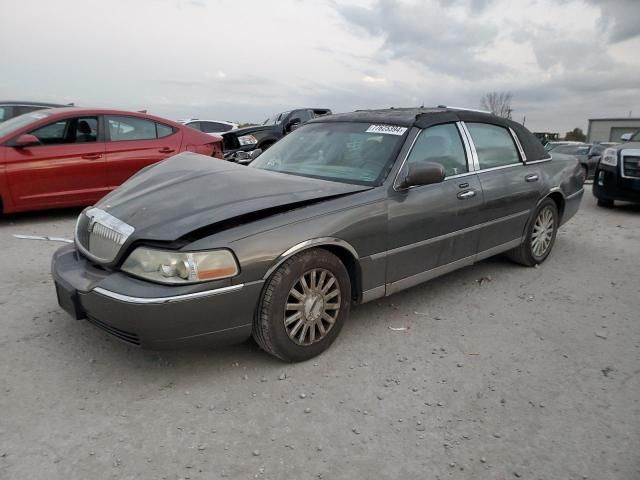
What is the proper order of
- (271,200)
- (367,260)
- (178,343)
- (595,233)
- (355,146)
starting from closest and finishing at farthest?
(178,343)
(271,200)
(367,260)
(355,146)
(595,233)

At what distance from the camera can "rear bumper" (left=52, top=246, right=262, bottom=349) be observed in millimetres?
2447

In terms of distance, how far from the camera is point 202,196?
2.92 m

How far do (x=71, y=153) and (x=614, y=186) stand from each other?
8.35 m

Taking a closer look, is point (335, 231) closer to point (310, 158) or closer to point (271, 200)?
point (271, 200)

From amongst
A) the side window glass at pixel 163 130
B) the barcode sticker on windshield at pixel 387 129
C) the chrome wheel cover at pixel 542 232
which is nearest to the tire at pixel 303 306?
the barcode sticker on windshield at pixel 387 129

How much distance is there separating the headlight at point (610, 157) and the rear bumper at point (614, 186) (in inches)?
3.9

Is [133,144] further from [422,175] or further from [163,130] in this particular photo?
[422,175]

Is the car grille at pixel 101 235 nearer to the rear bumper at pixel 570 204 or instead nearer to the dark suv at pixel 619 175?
the rear bumper at pixel 570 204

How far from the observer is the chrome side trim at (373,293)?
3.25 m

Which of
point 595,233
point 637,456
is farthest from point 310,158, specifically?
point 595,233

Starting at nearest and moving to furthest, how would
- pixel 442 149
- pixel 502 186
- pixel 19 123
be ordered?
pixel 442 149 < pixel 502 186 < pixel 19 123

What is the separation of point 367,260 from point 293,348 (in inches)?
29.7

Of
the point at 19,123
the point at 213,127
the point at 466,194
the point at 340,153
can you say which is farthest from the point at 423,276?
the point at 213,127

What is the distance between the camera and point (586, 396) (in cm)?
269
